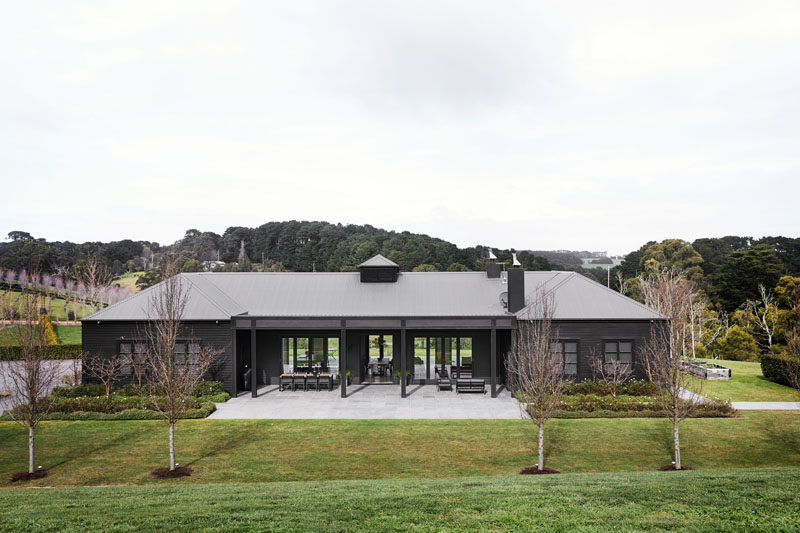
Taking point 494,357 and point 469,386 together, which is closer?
point 494,357

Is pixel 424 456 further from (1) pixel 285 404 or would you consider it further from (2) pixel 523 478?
(1) pixel 285 404

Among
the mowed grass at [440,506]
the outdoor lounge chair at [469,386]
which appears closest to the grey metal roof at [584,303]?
the outdoor lounge chair at [469,386]

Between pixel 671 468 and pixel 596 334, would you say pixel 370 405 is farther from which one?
pixel 671 468

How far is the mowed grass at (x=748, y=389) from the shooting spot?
20.7 m

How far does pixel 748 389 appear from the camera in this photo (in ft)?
73.5

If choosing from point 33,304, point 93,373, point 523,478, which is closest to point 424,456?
point 523,478

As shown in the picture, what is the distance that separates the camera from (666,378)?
1311 cm

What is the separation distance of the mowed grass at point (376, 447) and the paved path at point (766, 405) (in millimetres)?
1466

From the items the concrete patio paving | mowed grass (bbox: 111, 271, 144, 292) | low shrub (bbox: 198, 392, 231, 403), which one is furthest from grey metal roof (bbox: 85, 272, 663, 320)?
mowed grass (bbox: 111, 271, 144, 292)

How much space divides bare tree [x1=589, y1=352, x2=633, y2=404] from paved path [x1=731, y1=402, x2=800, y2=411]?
3.94 meters

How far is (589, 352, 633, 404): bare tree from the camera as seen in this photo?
20.3 metres

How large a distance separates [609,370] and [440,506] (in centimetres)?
1515

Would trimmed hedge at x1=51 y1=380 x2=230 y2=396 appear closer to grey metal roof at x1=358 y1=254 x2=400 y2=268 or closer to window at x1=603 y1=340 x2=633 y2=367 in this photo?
grey metal roof at x1=358 y1=254 x2=400 y2=268

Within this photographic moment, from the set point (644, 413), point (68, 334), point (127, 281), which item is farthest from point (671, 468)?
point (127, 281)
